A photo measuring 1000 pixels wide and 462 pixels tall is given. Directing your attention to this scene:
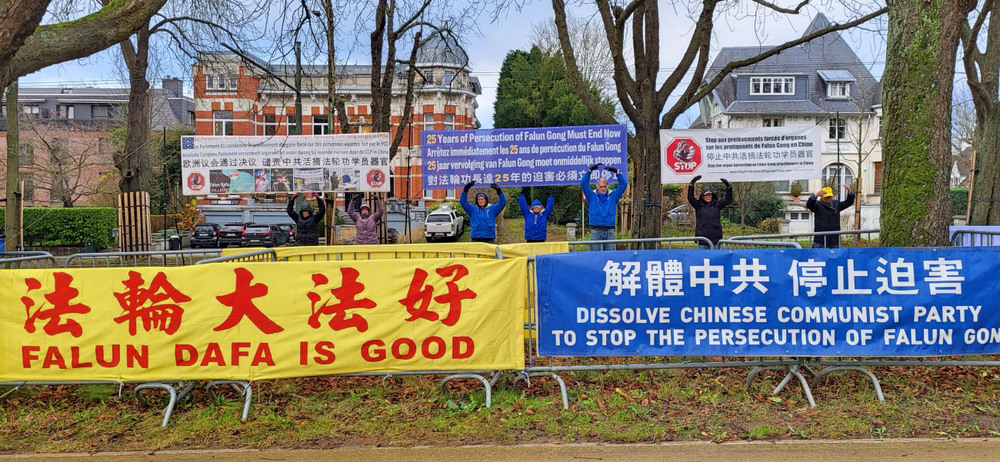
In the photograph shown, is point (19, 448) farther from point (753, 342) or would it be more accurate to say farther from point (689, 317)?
point (753, 342)

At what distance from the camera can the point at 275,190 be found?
44.4 ft

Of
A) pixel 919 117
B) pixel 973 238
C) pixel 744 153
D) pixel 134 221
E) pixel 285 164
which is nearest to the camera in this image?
pixel 919 117

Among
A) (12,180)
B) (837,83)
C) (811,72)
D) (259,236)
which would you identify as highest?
(811,72)

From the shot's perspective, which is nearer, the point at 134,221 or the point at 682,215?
the point at 134,221

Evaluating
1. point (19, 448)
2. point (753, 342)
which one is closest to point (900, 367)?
point (753, 342)

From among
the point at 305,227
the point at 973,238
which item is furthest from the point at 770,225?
the point at 305,227

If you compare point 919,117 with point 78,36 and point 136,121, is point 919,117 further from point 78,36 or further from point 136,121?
Result: point 136,121

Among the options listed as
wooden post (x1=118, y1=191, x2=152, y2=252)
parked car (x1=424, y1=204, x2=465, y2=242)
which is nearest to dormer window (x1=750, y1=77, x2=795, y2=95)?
parked car (x1=424, y1=204, x2=465, y2=242)

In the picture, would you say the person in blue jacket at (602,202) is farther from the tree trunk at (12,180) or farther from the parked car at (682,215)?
the parked car at (682,215)

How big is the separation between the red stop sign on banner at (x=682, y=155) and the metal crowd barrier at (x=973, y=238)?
14.2 ft

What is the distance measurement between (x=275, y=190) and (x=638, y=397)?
30.9 feet

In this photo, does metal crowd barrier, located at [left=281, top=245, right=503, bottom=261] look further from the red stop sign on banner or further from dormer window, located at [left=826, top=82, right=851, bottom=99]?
dormer window, located at [left=826, top=82, right=851, bottom=99]

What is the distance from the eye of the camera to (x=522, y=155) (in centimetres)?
1253

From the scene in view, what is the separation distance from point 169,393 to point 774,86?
1905 inches
